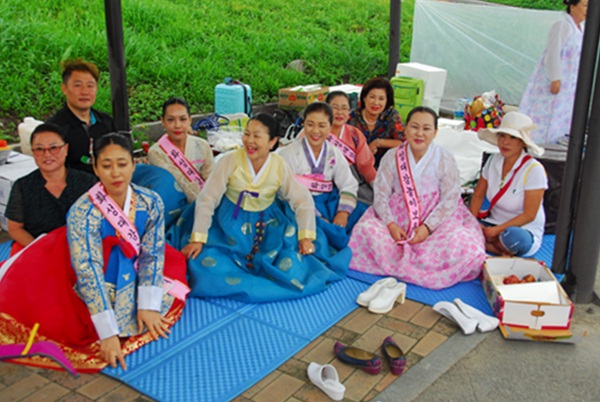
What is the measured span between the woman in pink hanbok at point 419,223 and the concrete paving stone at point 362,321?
21.5 inches

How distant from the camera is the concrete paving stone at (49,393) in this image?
2.73 meters

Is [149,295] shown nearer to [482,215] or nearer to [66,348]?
[66,348]

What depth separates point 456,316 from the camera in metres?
3.50

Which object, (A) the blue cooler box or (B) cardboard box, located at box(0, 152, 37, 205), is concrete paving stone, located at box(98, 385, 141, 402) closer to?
(B) cardboard box, located at box(0, 152, 37, 205)

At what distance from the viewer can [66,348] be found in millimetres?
3066

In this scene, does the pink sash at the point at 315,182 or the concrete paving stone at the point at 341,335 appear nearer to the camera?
the concrete paving stone at the point at 341,335

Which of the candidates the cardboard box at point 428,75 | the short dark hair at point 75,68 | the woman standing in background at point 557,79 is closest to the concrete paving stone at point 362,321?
the short dark hair at point 75,68

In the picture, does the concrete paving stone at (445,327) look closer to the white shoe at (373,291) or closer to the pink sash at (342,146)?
the white shoe at (373,291)

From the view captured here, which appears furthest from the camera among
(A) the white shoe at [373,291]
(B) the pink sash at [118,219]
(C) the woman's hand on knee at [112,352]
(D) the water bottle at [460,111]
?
(D) the water bottle at [460,111]

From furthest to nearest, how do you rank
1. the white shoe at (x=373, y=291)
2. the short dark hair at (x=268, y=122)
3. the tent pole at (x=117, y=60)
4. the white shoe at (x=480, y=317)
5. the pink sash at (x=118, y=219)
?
the tent pole at (x=117, y=60) < the short dark hair at (x=268, y=122) < the white shoe at (x=373, y=291) < the white shoe at (x=480, y=317) < the pink sash at (x=118, y=219)

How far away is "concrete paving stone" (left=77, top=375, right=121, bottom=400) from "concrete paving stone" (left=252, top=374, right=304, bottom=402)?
0.66 metres

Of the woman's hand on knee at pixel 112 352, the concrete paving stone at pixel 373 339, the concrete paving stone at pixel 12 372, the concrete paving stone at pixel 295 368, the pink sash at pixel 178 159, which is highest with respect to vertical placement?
the pink sash at pixel 178 159

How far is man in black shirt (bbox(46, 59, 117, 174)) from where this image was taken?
13.7 ft

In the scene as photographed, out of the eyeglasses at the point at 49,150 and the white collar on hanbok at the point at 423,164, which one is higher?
the eyeglasses at the point at 49,150
